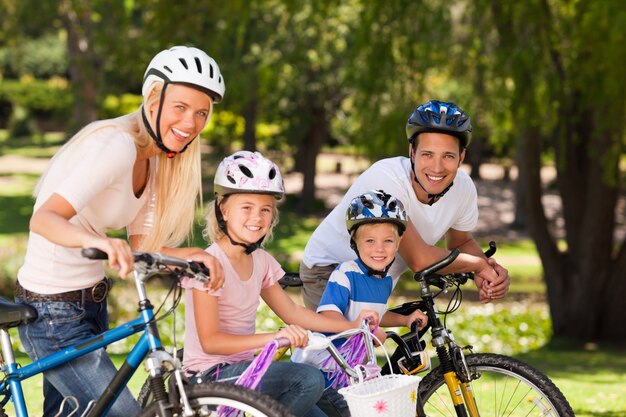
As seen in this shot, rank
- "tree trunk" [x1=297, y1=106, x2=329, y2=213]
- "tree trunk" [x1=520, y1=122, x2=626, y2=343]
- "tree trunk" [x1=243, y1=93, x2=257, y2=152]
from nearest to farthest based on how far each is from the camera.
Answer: "tree trunk" [x1=520, y1=122, x2=626, y2=343], "tree trunk" [x1=243, y1=93, x2=257, y2=152], "tree trunk" [x1=297, y1=106, x2=329, y2=213]

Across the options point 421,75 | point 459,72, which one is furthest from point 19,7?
point 421,75

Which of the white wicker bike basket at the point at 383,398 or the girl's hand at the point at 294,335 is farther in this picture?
the girl's hand at the point at 294,335

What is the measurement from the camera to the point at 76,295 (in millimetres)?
3770

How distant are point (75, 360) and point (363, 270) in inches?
47.8

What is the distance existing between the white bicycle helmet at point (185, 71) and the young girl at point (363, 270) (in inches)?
31.4

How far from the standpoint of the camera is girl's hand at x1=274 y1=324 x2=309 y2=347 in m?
3.67

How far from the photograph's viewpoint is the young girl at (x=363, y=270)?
420 centimetres

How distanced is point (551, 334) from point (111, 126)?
1142 centimetres

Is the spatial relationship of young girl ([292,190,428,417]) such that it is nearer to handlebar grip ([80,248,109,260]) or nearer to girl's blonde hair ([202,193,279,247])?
girl's blonde hair ([202,193,279,247])

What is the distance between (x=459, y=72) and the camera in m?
22.0

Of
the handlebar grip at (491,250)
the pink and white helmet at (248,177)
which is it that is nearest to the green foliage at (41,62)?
the handlebar grip at (491,250)

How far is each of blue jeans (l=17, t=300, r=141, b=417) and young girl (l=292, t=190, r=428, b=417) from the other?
806 mm

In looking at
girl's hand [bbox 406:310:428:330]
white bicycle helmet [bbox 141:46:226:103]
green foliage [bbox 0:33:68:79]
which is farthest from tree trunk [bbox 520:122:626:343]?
green foliage [bbox 0:33:68:79]

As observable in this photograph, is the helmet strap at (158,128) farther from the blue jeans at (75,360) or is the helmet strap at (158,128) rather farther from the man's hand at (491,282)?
the man's hand at (491,282)
